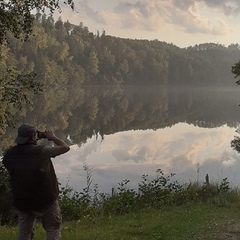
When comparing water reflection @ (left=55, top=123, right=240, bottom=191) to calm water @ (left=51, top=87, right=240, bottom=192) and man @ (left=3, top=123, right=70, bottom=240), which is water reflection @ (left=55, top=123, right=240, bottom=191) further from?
man @ (left=3, top=123, right=70, bottom=240)

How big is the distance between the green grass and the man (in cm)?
281

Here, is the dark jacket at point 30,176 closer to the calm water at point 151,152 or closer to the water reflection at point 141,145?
the calm water at point 151,152

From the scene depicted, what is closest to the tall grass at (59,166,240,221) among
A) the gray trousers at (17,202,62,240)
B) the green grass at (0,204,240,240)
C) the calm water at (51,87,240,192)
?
the green grass at (0,204,240,240)

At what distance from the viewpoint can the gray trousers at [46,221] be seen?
5.50 metres

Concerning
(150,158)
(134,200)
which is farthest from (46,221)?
(150,158)

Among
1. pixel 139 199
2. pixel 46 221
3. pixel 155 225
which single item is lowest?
pixel 139 199

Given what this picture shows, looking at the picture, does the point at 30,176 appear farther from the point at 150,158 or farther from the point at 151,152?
the point at 151,152

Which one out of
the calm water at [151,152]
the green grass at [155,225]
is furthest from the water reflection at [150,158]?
the green grass at [155,225]

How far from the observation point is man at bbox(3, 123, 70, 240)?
5242 millimetres

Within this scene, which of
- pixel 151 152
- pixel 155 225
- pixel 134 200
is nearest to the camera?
pixel 155 225

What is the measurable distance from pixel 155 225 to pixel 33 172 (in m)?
5.36

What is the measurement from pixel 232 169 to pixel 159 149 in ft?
29.9

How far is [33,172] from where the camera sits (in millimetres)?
5242

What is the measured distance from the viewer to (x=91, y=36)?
167 m
